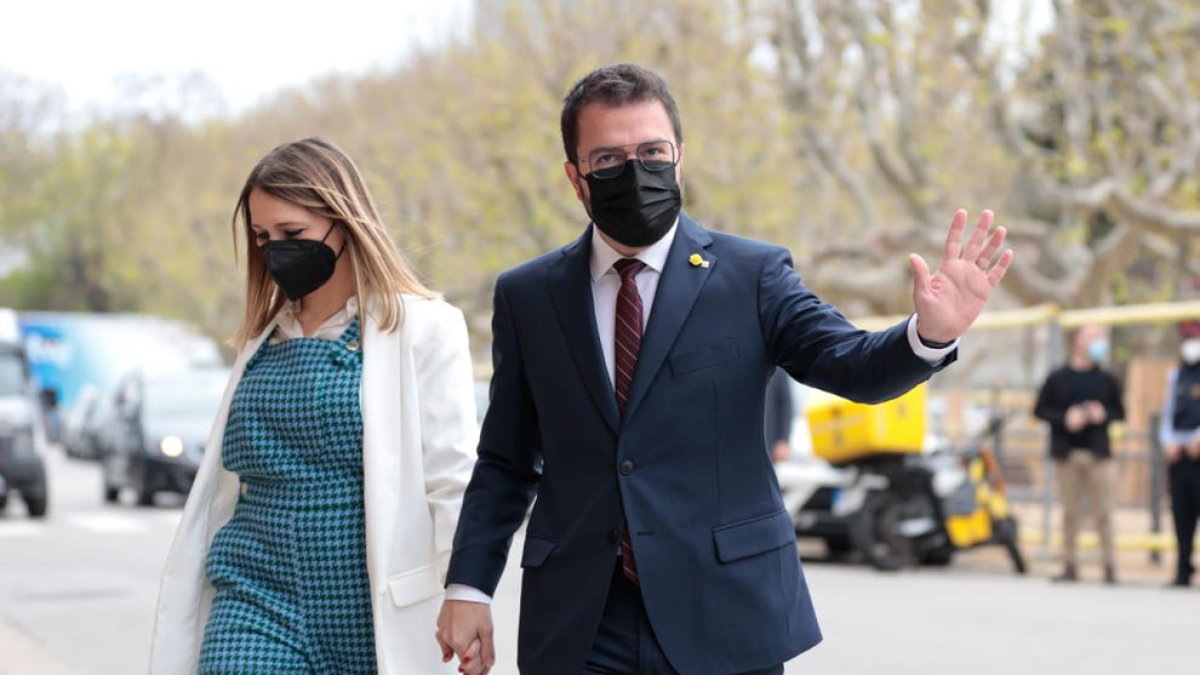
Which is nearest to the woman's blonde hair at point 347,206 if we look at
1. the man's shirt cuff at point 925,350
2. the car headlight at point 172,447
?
the man's shirt cuff at point 925,350

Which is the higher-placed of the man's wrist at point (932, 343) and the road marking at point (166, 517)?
the man's wrist at point (932, 343)

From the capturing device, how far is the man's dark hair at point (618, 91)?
3.66 metres

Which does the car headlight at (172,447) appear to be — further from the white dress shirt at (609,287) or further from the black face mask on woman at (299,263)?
the white dress shirt at (609,287)

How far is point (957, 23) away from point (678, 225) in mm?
16257

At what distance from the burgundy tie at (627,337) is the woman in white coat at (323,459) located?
2.17 feet

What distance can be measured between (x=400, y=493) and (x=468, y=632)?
407 mm

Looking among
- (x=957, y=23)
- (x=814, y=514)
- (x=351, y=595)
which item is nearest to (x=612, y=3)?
(x=957, y=23)

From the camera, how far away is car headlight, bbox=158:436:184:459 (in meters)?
22.0

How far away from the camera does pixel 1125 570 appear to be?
50.1ft

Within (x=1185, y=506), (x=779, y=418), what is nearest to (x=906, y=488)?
(x=779, y=418)

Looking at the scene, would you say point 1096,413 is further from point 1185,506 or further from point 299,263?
point 299,263

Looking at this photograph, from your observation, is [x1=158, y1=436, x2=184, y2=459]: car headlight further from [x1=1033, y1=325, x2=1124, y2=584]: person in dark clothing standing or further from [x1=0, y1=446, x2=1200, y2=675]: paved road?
[x1=1033, y1=325, x2=1124, y2=584]: person in dark clothing standing

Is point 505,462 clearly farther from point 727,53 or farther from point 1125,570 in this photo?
point 727,53

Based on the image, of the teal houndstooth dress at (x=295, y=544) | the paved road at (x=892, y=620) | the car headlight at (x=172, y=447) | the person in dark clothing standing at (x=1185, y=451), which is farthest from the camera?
the car headlight at (x=172, y=447)
